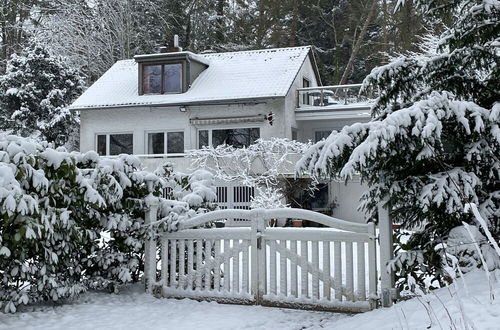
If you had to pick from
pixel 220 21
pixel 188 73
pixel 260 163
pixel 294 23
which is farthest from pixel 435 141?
pixel 220 21

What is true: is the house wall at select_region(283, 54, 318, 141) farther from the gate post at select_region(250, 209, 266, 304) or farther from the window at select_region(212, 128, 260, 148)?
the gate post at select_region(250, 209, 266, 304)

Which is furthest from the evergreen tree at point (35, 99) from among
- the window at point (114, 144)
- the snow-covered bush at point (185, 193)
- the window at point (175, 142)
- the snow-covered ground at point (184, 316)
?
the snow-covered ground at point (184, 316)

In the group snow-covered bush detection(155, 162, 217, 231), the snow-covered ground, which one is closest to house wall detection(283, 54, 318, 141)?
snow-covered bush detection(155, 162, 217, 231)

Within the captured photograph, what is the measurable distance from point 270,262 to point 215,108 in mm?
14715

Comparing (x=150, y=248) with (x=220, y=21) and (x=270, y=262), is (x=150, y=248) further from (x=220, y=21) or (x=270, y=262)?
(x=220, y=21)

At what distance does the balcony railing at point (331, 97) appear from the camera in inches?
831

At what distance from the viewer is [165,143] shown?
21547 mm

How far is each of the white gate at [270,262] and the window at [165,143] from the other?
554 inches

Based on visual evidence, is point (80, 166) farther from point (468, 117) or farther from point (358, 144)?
point (468, 117)

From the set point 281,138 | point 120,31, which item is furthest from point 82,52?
point 281,138

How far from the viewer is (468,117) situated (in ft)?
16.5

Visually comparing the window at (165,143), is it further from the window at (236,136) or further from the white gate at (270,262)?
the white gate at (270,262)

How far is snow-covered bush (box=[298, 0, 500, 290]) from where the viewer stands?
4.86 m

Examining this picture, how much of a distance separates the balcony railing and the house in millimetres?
41
